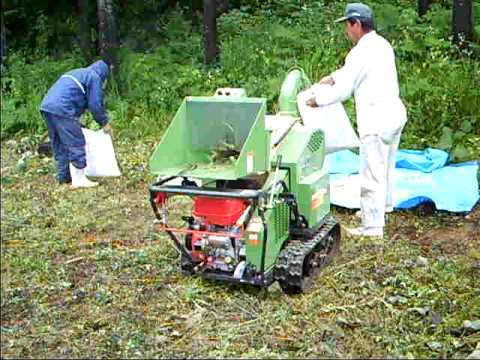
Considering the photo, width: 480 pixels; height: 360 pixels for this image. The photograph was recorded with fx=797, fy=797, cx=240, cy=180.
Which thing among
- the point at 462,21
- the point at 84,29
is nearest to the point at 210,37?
the point at 84,29

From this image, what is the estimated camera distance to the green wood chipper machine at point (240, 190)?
471 cm

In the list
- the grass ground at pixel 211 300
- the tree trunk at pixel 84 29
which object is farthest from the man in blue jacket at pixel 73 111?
the tree trunk at pixel 84 29

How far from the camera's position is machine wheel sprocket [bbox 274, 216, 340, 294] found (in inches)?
193

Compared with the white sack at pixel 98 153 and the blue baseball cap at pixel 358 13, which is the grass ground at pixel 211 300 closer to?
the white sack at pixel 98 153

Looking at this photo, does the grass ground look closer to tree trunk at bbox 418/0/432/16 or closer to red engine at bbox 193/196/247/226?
red engine at bbox 193/196/247/226

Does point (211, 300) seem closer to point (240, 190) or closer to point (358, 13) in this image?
point (240, 190)

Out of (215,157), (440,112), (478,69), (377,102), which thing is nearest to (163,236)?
(215,157)

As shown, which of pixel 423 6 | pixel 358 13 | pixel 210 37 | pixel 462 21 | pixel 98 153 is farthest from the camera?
pixel 423 6

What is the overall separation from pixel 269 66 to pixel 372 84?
17.6ft

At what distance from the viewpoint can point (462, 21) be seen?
10.5m

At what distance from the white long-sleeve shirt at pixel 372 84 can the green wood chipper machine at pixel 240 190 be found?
76 centimetres

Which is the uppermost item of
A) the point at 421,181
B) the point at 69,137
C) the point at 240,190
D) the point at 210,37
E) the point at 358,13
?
the point at 358,13

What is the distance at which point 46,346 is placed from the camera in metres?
4.14

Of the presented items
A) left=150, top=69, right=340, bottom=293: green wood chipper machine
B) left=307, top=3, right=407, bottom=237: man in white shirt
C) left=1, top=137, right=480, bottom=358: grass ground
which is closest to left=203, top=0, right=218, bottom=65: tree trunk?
left=1, top=137, right=480, bottom=358: grass ground
